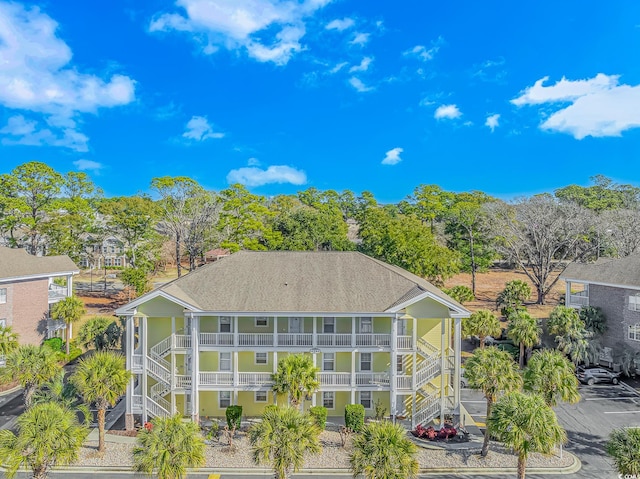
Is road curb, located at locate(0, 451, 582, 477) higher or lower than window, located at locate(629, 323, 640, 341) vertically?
lower

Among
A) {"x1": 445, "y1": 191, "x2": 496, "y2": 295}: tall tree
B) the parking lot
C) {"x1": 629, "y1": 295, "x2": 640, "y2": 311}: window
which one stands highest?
{"x1": 445, "y1": 191, "x2": 496, "y2": 295}: tall tree

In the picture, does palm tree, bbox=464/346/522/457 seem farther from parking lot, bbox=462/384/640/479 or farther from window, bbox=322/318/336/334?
window, bbox=322/318/336/334

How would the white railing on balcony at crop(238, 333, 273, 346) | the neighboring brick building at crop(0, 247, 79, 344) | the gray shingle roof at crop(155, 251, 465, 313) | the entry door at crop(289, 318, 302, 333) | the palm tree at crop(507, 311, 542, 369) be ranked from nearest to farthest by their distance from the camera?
1. the gray shingle roof at crop(155, 251, 465, 313)
2. the white railing on balcony at crop(238, 333, 273, 346)
3. the entry door at crop(289, 318, 302, 333)
4. the palm tree at crop(507, 311, 542, 369)
5. the neighboring brick building at crop(0, 247, 79, 344)

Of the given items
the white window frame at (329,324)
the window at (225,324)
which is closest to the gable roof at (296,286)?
the window at (225,324)

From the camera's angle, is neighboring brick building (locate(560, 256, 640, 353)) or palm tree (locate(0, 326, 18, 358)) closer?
palm tree (locate(0, 326, 18, 358))

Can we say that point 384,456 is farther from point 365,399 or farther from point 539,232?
point 539,232

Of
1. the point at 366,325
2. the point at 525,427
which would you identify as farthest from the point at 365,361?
the point at 525,427

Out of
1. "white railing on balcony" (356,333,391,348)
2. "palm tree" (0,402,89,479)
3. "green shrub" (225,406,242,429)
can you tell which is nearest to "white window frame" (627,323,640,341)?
"white railing on balcony" (356,333,391,348)
